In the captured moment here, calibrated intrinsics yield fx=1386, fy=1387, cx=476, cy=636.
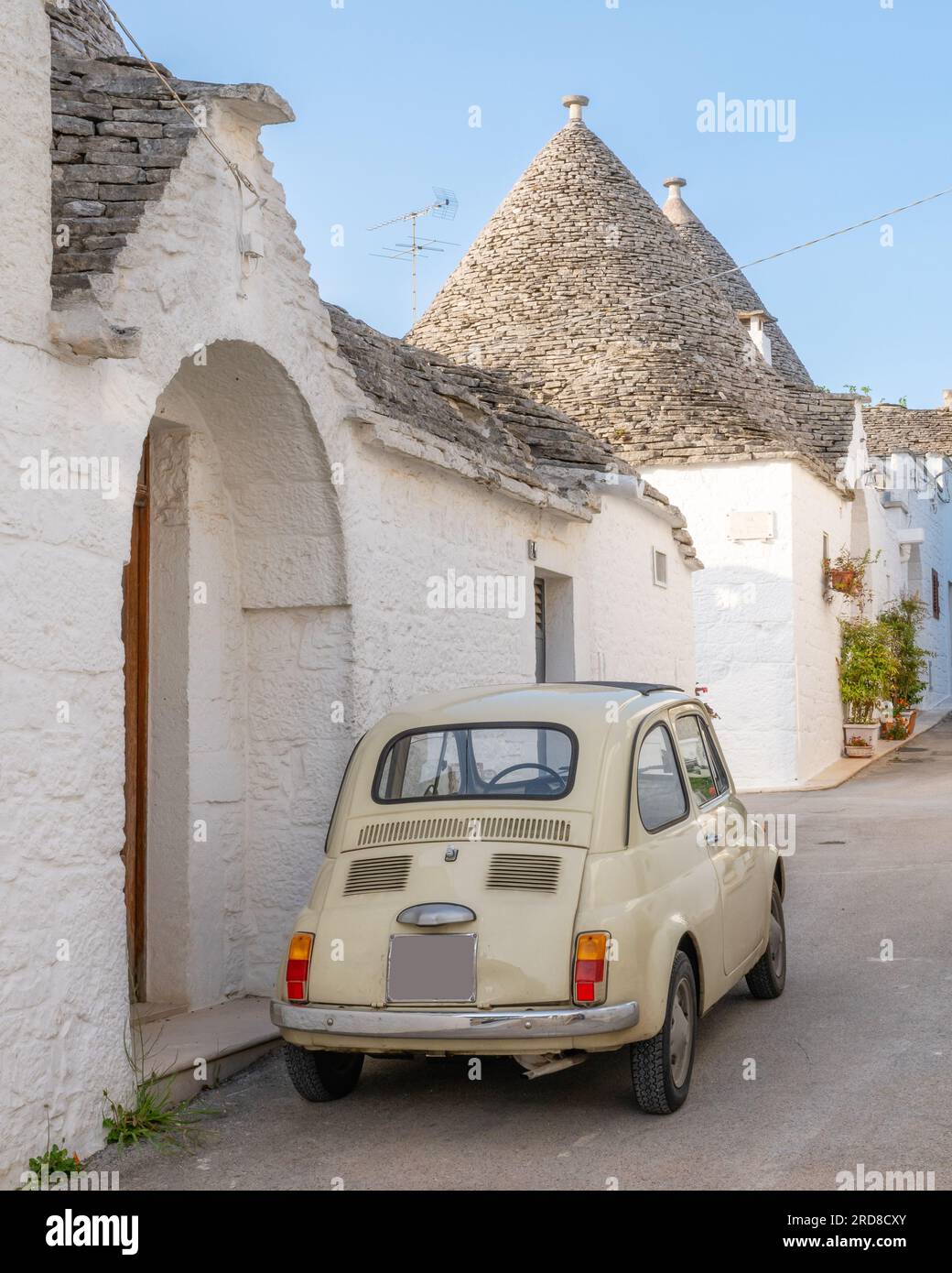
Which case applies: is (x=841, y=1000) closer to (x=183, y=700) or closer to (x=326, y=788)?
(x=326, y=788)

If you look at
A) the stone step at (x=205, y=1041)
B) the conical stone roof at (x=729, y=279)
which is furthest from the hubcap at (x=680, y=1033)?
the conical stone roof at (x=729, y=279)

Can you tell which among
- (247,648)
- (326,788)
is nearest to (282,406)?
(247,648)

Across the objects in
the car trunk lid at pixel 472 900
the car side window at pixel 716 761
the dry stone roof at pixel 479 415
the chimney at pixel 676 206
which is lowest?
the car trunk lid at pixel 472 900

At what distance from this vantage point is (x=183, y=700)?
23.7 ft

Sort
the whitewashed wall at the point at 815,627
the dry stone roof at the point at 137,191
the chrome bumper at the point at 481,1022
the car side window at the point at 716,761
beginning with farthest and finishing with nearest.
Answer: the whitewashed wall at the point at 815,627 < the car side window at the point at 716,761 < the dry stone roof at the point at 137,191 < the chrome bumper at the point at 481,1022

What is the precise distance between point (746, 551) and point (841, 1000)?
1429 centimetres

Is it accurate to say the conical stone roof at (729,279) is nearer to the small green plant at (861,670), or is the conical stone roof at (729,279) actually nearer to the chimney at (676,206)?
the chimney at (676,206)

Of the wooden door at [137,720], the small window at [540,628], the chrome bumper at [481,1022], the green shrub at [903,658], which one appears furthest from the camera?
the green shrub at [903,658]

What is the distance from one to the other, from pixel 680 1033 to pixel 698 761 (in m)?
1.52

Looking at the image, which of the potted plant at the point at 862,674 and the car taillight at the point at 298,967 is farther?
the potted plant at the point at 862,674

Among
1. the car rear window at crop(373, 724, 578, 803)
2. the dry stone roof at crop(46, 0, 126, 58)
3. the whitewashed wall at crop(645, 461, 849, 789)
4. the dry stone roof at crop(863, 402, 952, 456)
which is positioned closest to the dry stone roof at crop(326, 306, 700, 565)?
the dry stone roof at crop(46, 0, 126, 58)

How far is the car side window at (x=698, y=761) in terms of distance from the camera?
6477 millimetres

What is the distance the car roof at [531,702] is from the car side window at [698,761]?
0.18m

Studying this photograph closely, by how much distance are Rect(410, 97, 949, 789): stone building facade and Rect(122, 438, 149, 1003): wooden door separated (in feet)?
46.7
